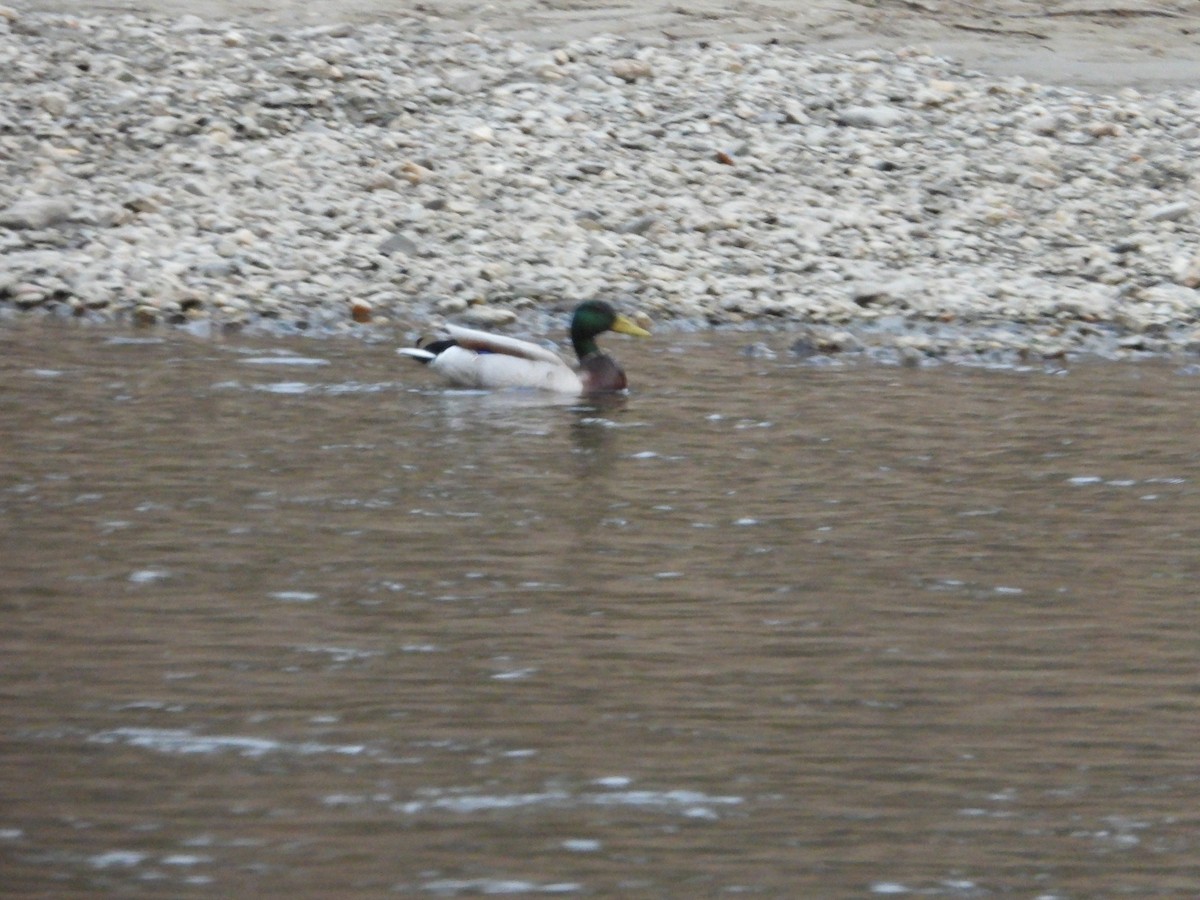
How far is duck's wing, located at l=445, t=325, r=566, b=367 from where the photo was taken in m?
12.3

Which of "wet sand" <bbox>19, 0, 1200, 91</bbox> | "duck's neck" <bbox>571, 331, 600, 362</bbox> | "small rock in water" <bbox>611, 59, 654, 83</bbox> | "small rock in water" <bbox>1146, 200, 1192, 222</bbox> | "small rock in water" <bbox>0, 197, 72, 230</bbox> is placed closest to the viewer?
"duck's neck" <bbox>571, 331, 600, 362</bbox>

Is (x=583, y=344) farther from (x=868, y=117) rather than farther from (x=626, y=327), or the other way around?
(x=868, y=117)

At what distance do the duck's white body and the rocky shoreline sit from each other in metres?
1.90

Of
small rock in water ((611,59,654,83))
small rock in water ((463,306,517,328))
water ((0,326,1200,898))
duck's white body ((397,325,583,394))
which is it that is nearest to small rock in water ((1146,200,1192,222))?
small rock in water ((611,59,654,83))

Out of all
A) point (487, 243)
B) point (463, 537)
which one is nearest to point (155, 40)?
point (487, 243)

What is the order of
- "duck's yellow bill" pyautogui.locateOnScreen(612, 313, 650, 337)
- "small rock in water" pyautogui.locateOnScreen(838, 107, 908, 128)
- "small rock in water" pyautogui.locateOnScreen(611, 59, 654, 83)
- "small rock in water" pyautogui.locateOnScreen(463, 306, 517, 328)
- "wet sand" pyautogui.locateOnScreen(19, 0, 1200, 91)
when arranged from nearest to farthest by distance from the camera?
"duck's yellow bill" pyautogui.locateOnScreen(612, 313, 650, 337)
"small rock in water" pyautogui.locateOnScreen(463, 306, 517, 328)
"small rock in water" pyautogui.locateOnScreen(838, 107, 908, 128)
"small rock in water" pyautogui.locateOnScreen(611, 59, 654, 83)
"wet sand" pyautogui.locateOnScreen(19, 0, 1200, 91)

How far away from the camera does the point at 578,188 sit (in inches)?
667

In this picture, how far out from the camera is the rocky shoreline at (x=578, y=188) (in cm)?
1493

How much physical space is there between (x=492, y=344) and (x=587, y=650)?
5.86m

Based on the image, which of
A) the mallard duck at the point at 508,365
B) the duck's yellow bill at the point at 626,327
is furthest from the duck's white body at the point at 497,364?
the duck's yellow bill at the point at 626,327

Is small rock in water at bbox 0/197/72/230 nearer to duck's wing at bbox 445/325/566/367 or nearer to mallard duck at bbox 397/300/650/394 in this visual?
mallard duck at bbox 397/300/650/394

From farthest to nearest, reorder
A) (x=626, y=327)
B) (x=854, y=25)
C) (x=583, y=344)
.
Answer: (x=854, y=25), (x=626, y=327), (x=583, y=344)

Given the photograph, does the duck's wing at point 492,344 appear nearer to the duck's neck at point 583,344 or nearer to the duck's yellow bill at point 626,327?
the duck's neck at point 583,344

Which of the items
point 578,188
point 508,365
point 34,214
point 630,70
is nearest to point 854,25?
point 630,70
